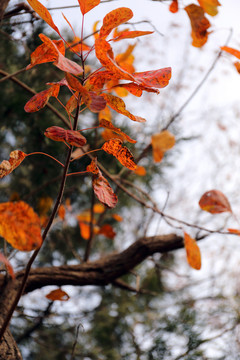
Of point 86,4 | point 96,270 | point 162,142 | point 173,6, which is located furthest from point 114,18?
point 96,270

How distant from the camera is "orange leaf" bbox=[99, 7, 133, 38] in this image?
1.40 feet

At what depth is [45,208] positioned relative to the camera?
1.02 metres

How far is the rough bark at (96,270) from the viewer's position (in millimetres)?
751

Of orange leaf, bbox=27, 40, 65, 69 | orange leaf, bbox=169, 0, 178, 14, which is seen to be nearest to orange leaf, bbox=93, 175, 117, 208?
orange leaf, bbox=27, 40, 65, 69

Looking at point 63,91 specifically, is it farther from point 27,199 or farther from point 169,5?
point 169,5

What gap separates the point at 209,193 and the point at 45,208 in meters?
0.52

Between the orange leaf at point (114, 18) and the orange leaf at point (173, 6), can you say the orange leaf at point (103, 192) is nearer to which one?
the orange leaf at point (114, 18)

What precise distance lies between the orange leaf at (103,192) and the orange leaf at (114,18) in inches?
7.6

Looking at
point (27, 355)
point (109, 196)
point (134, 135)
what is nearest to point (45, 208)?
point (134, 135)

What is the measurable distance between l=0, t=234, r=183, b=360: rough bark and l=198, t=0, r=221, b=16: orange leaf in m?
0.50

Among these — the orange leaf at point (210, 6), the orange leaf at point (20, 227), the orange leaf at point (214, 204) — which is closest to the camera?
the orange leaf at point (20, 227)

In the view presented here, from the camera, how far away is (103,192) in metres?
0.44

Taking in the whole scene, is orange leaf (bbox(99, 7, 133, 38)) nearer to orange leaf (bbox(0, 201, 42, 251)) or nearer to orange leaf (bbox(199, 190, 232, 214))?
orange leaf (bbox(0, 201, 42, 251))

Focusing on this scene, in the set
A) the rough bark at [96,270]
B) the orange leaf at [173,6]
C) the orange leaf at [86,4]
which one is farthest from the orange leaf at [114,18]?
the rough bark at [96,270]
